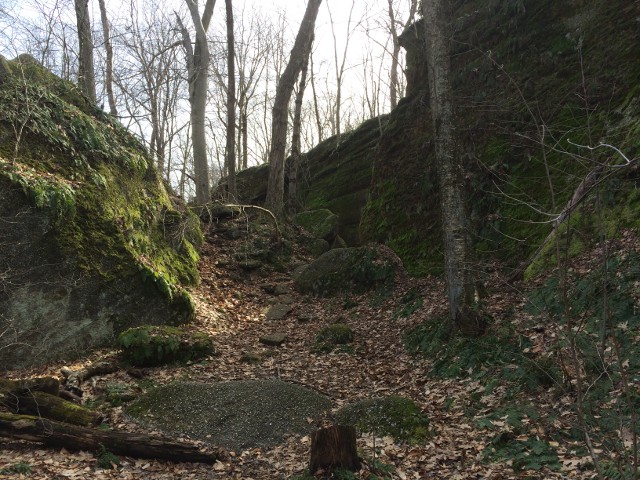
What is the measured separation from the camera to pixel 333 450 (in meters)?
4.72

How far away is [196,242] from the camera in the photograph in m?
13.8

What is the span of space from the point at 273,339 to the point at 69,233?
14.1 ft

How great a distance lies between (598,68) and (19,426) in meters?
11.0

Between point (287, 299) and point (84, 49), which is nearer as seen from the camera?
point (287, 299)

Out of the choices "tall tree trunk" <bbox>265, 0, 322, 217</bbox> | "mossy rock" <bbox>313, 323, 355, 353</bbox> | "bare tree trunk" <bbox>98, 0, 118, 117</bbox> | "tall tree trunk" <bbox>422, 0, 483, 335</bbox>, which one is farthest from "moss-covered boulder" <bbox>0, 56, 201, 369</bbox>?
"bare tree trunk" <bbox>98, 0, 118, 117</bbox>

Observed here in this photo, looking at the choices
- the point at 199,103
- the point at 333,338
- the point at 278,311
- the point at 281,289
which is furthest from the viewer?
the point at 199,103

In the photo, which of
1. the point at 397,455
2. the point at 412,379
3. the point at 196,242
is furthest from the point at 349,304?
the point at 397,455

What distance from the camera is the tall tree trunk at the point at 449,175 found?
751 cm

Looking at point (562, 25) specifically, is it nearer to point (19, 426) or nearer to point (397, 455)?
point (397, 455)

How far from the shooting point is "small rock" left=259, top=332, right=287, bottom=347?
9570mm

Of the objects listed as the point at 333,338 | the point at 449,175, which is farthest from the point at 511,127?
the point at 333,338

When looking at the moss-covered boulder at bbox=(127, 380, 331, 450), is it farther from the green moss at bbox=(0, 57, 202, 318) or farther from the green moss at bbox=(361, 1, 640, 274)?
the green moss at bbox=(361, 1, 640, 274)

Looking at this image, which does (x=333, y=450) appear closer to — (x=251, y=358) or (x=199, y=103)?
(x=251, y=358)

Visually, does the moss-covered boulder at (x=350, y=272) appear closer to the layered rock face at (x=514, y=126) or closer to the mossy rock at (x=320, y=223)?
the layered rock face at (x=514, y=126)
